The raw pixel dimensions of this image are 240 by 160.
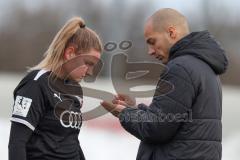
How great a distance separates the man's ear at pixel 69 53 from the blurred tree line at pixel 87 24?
20.5ft

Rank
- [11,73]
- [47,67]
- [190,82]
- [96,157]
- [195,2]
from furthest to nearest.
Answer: [11,73] < [195,2] < [96,157] < [47,67] < [190,82]

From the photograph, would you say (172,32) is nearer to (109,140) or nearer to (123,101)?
(123,101)

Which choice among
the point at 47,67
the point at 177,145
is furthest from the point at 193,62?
the point at 47,67

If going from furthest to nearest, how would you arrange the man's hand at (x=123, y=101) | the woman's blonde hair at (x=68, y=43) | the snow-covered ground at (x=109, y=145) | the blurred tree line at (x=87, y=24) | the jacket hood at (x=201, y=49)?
the blurred tree line at (x=87, y=24) < the snow-covered ground at (x=109, y=145) < the man's hand at (x=123, y=101) < the woman's blonde hair at (x=68, y=43) < the jacket hood at (x=201, y=49)

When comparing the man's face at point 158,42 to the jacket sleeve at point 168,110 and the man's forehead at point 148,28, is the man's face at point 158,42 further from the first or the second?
the jacket sleeve at point 168,110

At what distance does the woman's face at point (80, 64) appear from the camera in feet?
8.90

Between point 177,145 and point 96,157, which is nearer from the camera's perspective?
point 177,145

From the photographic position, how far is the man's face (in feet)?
8.65

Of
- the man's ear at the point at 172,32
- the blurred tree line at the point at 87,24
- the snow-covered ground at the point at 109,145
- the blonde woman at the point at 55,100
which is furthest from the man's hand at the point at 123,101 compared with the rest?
the blurred tree line at the point at 87,24

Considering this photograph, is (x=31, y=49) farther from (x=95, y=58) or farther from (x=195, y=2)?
(x=95, y=58)

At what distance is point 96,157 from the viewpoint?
234 inches

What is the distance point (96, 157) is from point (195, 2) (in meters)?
5.00

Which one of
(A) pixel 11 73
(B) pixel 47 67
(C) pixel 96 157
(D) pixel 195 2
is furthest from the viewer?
(A) pixel 11 73

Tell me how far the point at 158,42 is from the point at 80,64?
365mm
